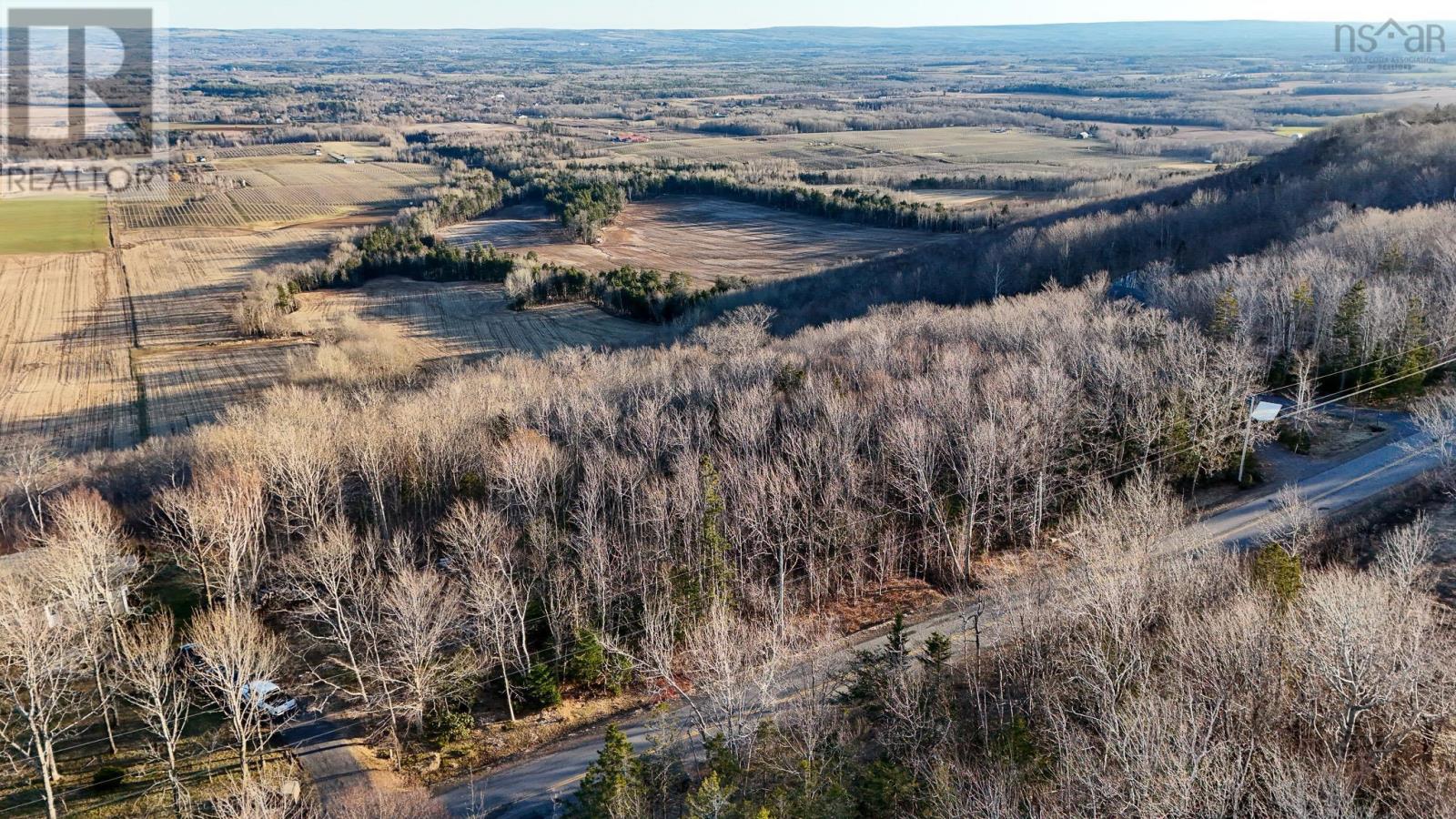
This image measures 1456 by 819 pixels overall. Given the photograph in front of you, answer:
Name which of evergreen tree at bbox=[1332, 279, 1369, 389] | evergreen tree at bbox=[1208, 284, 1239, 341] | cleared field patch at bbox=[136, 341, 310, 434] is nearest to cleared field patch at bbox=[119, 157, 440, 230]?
cleared field patch at bbox=[136, 341, 310, 434]

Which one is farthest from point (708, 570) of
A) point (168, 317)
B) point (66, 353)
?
point (168, 317)

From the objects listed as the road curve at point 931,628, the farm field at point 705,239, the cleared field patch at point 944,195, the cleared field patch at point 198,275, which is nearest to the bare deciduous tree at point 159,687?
the road curve at point 931,628

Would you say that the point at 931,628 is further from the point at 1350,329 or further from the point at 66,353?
the point at 66,353

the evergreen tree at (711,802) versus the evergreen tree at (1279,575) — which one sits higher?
the evergreen tree at (1279,575)

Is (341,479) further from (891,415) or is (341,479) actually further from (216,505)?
(891,415)

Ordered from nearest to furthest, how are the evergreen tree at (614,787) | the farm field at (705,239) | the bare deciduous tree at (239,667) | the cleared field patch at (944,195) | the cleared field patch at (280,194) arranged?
the evergreen tree at (614,787) → the bare deciduous tree at (239,667) → the farm field at (705,239) → the cleared field patch at (280,194) → the cleared field patch at (944,195)

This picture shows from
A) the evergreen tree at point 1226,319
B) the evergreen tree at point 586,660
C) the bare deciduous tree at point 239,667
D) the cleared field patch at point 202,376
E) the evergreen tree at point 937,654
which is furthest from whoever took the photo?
the cleared field patch at point 202,376

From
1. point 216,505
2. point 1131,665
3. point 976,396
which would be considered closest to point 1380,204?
point 976,396

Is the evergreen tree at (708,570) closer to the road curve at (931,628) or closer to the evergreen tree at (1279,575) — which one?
the road curve at (931,628)
